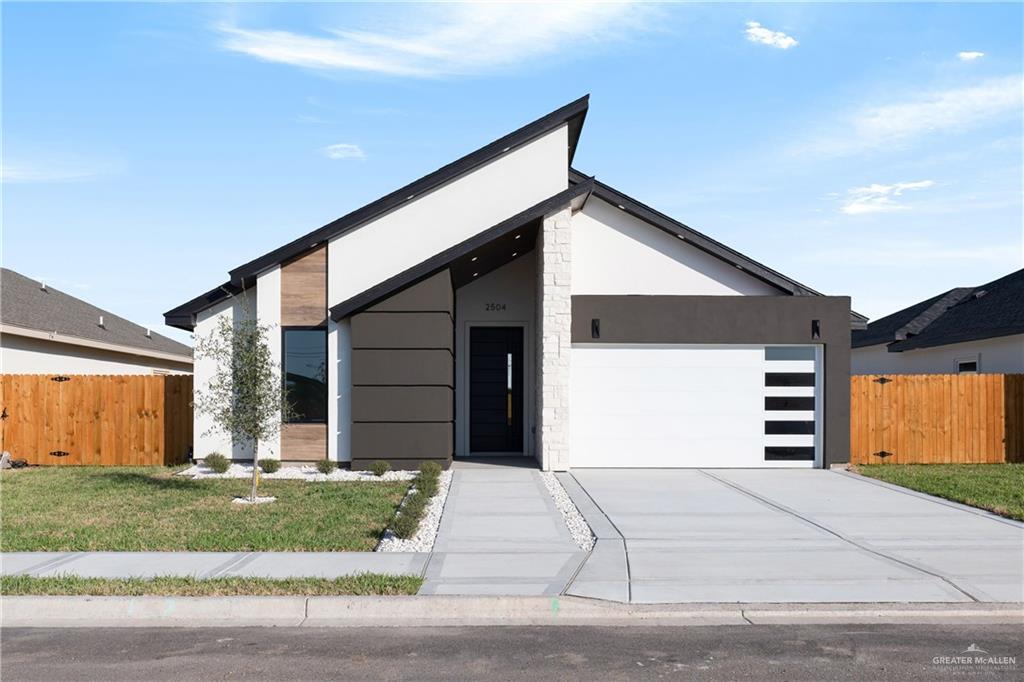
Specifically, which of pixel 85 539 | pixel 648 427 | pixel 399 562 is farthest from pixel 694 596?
pixel 648 427

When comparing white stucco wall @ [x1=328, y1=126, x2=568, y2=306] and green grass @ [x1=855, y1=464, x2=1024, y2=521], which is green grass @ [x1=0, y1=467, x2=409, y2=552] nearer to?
white stucco wall @ [x1=328, y1=126, x2=568, y2=306]

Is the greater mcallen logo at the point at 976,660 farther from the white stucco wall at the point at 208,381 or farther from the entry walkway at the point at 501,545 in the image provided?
the white stucco wall at the point at 208,381

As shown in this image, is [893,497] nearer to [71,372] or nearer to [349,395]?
[349,395]

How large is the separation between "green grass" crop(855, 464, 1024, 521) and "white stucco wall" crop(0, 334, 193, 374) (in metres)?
20.4

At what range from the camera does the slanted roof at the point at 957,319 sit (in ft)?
74.3

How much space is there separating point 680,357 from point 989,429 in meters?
7.85

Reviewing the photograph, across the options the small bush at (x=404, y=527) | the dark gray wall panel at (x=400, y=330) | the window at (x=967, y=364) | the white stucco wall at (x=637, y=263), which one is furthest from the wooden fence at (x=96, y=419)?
the window at (x=967, y=364)

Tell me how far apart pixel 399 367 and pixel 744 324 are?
7.27 meters

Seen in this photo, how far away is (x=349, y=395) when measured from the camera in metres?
17.2

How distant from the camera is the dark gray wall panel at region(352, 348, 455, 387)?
666 inches

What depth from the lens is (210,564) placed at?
8.79m

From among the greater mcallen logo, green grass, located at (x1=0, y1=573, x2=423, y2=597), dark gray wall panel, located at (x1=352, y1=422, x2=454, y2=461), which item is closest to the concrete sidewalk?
green grass, located at (x1=0, y1=573, x2=423, y2=597)

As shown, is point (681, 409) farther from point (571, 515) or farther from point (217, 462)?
point (217, 462)

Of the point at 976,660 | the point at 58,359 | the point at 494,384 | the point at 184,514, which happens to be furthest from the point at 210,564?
the point at 58,359
